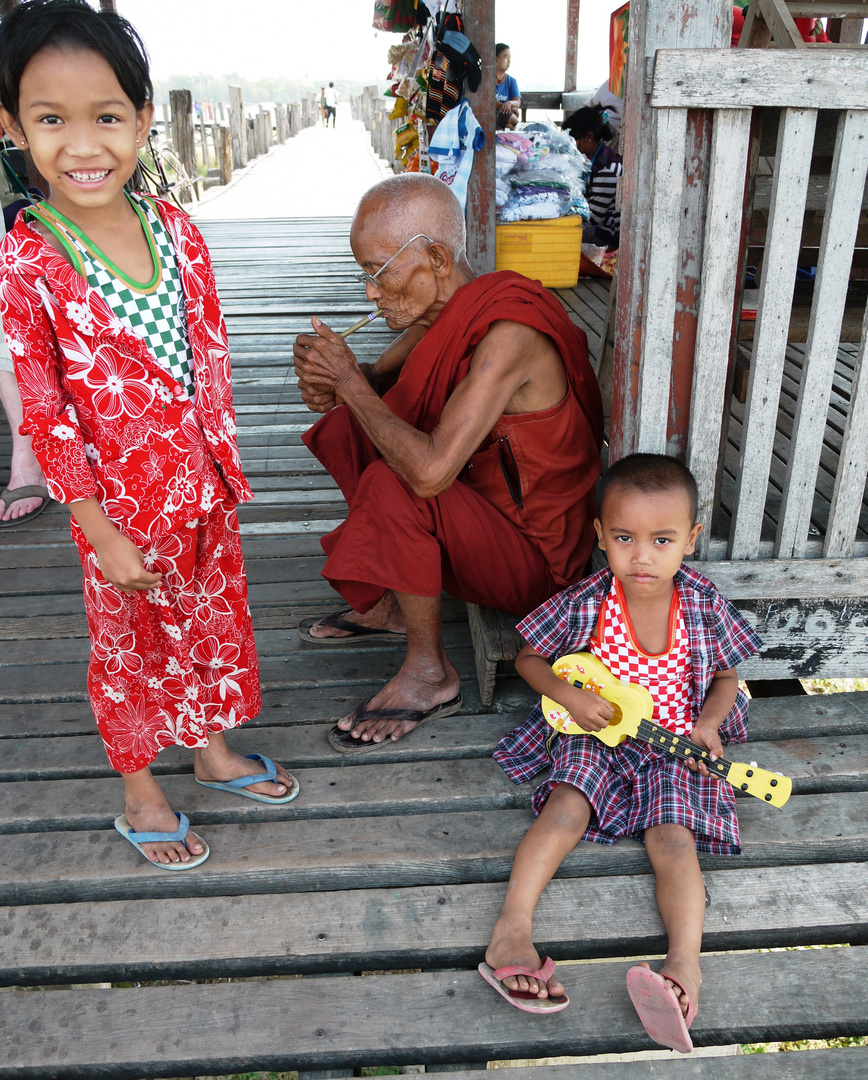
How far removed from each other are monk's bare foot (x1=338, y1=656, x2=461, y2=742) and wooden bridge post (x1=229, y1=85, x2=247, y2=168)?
558 inches

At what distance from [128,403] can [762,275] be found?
1.24 metres

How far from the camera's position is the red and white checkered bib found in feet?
5.56

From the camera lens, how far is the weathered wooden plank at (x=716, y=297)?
1.61m

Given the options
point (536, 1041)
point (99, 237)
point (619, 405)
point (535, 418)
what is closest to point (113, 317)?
point (99, 237)

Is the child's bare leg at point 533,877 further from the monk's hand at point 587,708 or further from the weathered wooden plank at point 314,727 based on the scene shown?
the weathered wooden plank at point 314,727

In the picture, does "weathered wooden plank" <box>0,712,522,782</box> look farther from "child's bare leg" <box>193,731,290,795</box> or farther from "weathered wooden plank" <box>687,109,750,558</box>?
"weathered wooden plank" <box>687,109,750,558</box>

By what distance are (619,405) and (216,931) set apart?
1338 millimetres

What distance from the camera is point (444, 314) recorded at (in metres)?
1.92

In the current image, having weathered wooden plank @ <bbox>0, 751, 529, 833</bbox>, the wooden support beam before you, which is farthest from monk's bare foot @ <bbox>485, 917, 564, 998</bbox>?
the wooden support beam

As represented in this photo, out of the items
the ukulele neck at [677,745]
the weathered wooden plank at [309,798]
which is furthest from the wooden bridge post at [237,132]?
the ukulele neck at [677,745]

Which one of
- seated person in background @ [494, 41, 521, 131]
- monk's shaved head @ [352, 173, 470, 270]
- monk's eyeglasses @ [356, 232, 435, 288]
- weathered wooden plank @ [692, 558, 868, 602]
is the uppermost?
seated person in background @ [494, 41, 521, 131]

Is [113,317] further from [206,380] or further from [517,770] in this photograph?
[517,770]

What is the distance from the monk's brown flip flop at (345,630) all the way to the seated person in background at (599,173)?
4.10 m

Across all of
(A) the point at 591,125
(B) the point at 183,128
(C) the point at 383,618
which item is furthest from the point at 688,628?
Result: (B) the point at 183,128
